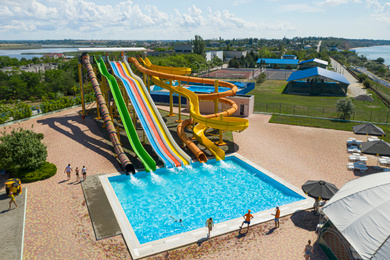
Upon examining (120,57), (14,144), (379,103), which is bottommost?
(379,103)

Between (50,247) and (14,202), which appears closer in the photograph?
(50,247)

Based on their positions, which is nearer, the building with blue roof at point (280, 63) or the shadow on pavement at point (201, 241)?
the shadow on pavement at point (201, 241)

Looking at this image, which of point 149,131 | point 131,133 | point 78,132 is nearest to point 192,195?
point 149,131

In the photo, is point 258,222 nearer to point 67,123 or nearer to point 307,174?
point 307,174

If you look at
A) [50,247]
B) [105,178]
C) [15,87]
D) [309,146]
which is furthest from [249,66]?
[50,247]

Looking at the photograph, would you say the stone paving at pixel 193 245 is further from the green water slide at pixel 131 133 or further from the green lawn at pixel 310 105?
the green lawn at pixel 310 105

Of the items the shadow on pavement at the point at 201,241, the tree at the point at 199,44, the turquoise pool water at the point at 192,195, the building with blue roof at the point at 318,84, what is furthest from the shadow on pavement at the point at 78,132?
the tree at the point at 199,44

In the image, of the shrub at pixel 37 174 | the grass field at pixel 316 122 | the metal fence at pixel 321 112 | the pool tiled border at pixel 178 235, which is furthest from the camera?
the metal fence at pixel 321 112
